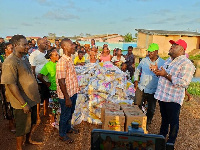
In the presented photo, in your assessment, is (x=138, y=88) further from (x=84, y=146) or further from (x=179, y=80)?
(x=84, y=146)

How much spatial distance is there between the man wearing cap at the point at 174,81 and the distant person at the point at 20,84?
2008mm

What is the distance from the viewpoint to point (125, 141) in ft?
4.10

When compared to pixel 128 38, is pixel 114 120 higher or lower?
lower

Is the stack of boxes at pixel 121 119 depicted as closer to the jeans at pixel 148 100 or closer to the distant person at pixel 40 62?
the jeans at pixel 148 100

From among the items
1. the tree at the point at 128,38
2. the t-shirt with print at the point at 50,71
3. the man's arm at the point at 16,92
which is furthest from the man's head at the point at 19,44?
the tree at the point at 128,38

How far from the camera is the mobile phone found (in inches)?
48.3

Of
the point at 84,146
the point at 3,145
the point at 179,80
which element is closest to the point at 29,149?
the point at 3,145

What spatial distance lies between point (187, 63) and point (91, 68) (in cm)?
278

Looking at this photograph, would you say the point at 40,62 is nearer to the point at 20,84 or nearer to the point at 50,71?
the point at 50,71

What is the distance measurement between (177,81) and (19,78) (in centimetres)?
245

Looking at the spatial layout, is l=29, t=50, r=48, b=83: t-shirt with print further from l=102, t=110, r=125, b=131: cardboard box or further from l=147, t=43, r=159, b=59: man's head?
l=147, t=43, r=159, b=59: man's head

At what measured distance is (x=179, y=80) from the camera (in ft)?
9.30

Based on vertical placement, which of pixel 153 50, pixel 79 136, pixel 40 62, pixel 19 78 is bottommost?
pixel 79 136

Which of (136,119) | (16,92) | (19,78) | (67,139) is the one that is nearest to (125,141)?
(16,92)
